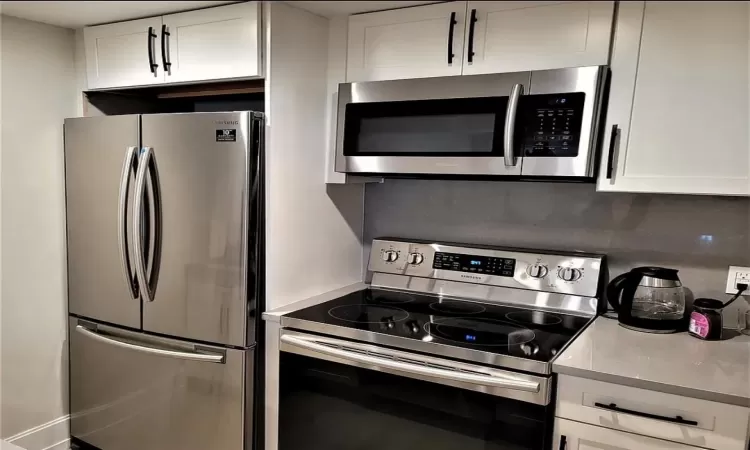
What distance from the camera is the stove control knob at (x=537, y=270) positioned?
2.09 metres

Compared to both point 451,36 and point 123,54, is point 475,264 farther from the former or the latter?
point 123,54

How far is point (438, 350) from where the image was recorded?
5.40 ft

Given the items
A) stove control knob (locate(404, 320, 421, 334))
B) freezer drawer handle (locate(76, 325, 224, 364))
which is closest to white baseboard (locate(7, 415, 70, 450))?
freezer drawer handle (locate(76, 325, 224, 364))

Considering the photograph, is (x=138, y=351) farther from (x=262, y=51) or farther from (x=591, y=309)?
(x=591, y=309)

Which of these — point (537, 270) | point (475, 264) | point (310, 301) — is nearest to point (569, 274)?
point (537, 270)

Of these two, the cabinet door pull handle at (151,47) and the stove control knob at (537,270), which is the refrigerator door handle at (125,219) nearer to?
the cabinet door pull handle at (151,47)

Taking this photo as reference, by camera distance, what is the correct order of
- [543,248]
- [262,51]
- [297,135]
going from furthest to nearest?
[543,248]
[297,135]
[262,51]

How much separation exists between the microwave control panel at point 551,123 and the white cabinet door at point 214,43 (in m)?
0.91

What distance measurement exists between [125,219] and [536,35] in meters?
1.58

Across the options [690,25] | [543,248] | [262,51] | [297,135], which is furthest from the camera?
[543,248]

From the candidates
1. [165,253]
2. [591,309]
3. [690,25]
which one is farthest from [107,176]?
[690,25]

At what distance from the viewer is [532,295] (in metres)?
2.10

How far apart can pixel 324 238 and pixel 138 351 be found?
83cm

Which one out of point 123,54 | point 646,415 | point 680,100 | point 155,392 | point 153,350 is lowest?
point 155,392
